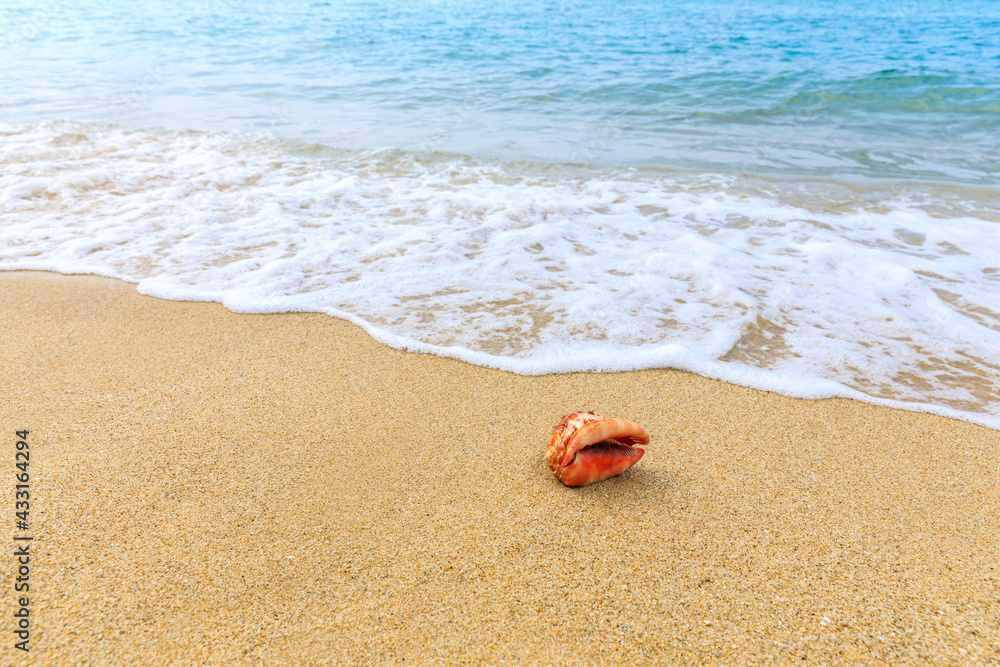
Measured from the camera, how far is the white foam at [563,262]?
2.61 meters

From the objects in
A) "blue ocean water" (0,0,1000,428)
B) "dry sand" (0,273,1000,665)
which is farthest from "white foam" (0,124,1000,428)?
"dry sand" (0,273,1000,665)

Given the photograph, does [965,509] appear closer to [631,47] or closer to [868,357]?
[868,357]

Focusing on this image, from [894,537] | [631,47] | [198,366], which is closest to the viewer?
[894,537]

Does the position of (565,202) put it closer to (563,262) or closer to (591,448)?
(563,262)

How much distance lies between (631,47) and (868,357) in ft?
42.5

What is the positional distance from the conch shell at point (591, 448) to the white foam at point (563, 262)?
28.1 inches

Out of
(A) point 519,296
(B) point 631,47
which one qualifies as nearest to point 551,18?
(B) point 631,47

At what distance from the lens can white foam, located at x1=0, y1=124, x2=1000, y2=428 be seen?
2.61 metres

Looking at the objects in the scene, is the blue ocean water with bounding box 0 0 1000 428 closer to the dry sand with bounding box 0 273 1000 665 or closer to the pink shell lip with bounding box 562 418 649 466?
the dry sand with bounding box 0 273 1000 665

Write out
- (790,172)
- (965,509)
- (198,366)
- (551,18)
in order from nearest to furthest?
(965,509) → (198,366) → (790,172) → (551,18)

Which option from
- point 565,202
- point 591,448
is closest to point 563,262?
point 565,202

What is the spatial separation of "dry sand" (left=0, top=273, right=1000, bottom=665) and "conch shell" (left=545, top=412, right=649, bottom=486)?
59 millimetres

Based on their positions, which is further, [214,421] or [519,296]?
[519,296]

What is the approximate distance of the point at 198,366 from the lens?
2367mm
